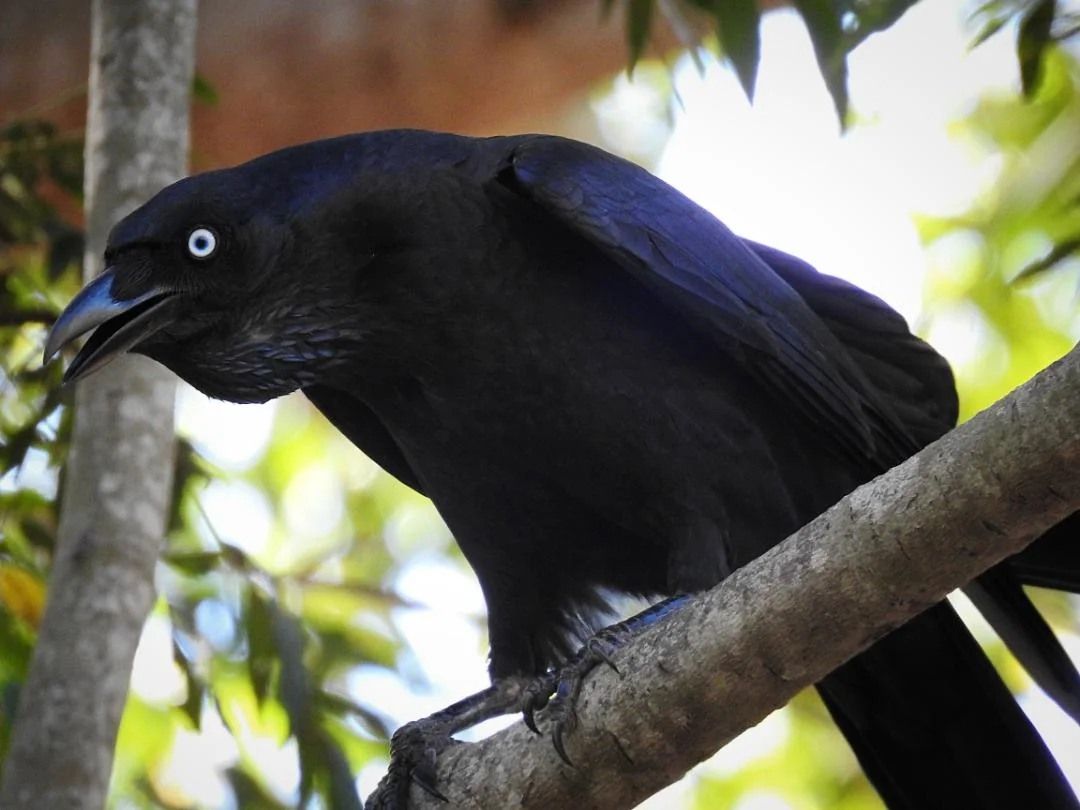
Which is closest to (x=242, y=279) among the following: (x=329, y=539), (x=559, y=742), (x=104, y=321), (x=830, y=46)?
(x=104, y=321)

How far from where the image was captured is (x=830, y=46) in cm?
360

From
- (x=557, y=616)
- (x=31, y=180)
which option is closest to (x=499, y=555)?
(x=557, y=616)

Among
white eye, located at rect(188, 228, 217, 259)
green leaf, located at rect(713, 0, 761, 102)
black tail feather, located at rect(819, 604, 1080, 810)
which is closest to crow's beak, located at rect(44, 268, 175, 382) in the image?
white eye, located at rect(188, 228, 217, 259)

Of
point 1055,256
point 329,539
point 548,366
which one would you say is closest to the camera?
point 548,366

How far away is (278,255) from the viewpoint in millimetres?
3355

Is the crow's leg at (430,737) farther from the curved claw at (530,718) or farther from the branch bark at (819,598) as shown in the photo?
the branch bark at (819,598)

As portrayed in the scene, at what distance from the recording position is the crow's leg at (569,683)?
2.65m

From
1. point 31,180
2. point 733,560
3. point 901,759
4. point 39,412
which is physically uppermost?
point 31,180

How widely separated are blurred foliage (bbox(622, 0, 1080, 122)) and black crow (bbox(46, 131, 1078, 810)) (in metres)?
0.41

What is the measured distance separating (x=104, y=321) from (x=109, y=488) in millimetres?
426

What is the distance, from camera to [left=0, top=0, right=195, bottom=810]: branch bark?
3.10 m

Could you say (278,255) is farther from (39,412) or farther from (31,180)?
(31,180)

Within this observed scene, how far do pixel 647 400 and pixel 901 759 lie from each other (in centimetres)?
116

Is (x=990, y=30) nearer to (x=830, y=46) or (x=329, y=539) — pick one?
(x=830, y=46)
